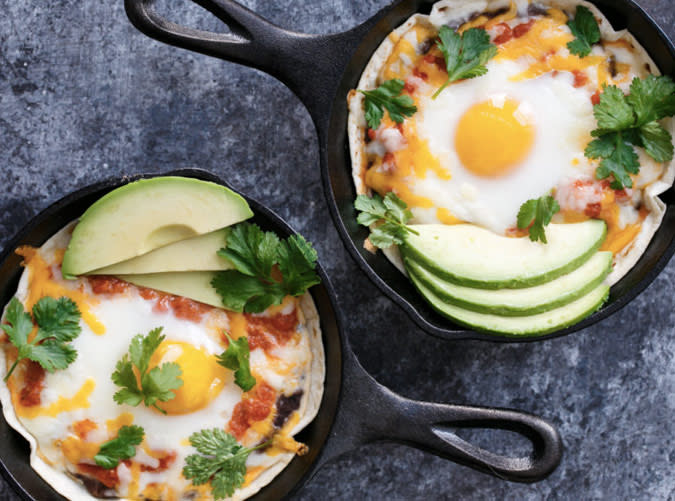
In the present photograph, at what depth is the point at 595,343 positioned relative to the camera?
4.16 meters

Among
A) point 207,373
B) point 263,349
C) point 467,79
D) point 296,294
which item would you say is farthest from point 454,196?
point 207,373

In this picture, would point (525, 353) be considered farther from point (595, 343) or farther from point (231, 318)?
point (231, 318)

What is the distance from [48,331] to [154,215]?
2.16 feet

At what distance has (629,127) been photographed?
3.58 meters

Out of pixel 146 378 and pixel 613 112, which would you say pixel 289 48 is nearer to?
pixel 613 112

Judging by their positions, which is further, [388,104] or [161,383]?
[388,104]

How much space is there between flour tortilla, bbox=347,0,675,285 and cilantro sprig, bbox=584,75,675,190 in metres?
0.12

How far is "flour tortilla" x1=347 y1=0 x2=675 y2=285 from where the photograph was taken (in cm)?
370

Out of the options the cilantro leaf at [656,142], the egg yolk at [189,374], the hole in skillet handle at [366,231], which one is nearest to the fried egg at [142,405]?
the egg yolk at [189,374]

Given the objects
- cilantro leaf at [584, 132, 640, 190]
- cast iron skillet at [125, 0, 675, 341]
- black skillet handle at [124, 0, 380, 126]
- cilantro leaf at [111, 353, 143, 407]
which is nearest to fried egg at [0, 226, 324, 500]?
cilantro leaf at [111, 353, 143, 407]

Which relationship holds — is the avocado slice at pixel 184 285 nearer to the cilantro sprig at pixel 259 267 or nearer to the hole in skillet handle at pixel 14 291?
the cilantro sprig at pixel 259 267

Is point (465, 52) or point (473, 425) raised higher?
point (465, 52)

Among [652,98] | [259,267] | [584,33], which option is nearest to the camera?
[259,267]

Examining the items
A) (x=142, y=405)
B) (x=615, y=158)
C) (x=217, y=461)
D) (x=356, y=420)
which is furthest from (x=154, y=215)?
(x=615, y=158)
